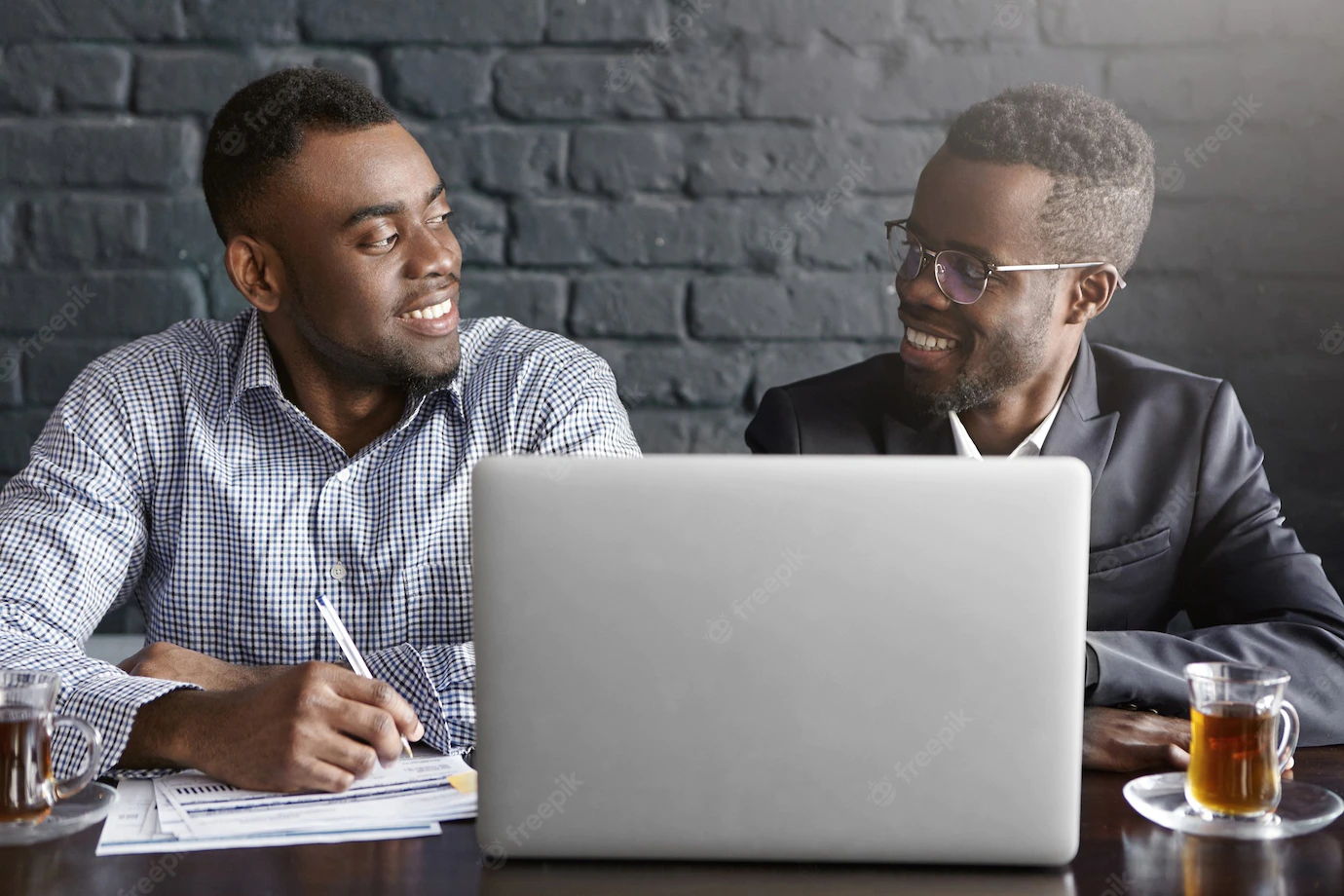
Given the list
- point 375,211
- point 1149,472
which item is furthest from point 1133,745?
point 375,211

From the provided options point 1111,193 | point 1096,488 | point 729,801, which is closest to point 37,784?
point 729,801

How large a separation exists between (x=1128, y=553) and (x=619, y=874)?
0.96 metres

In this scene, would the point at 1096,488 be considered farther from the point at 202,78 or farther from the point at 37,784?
the point at 202,78

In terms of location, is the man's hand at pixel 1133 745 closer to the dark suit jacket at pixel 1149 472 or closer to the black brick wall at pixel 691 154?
the dark suit jacket at pixel 1149 472

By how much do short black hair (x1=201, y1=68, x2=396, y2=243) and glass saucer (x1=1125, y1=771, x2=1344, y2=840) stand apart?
1.25 meters

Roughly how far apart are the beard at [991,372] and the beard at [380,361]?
0.60 m

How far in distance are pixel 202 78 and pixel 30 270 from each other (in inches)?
15.5

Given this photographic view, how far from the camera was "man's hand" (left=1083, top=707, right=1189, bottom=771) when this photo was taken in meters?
1.10

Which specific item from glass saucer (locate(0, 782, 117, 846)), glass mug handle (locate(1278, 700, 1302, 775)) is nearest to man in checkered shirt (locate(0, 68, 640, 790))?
glass saucer (locate(0, 782, 117, 846))

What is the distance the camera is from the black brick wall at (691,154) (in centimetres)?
193

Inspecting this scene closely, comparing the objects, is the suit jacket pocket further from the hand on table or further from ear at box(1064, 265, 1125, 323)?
the hand on table

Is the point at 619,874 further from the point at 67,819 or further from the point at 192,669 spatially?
the point at 192,669

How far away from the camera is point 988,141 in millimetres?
1700

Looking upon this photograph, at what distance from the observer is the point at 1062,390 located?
5.66ft
